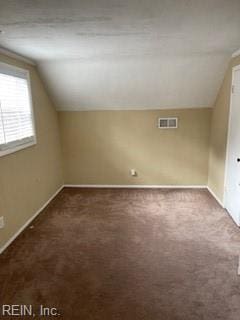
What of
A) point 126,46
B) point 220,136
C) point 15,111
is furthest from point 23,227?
point 220,136

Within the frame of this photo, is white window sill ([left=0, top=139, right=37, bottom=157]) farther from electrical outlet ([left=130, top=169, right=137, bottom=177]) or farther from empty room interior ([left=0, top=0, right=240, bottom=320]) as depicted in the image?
electrical outlet ([left=130, top=169, right=137, bottom=177])

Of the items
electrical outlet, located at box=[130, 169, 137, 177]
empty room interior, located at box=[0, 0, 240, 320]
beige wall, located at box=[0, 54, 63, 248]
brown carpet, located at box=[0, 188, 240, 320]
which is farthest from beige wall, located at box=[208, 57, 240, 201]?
beige wall, located at box=[0, 54, 63, 248]

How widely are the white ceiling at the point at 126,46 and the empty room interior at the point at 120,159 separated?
0.02 meters

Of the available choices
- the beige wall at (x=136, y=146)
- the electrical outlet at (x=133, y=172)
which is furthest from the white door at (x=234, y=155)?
the electrical outlet at (x=133, y=172)

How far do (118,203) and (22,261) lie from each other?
1.80 metres

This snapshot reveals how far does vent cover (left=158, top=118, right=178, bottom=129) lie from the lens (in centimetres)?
443

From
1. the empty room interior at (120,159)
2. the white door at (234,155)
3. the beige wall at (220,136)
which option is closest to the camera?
the empty room interior at (120,159)

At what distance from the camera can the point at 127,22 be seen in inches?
78.6

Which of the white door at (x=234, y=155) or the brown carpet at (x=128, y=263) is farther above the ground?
the white door at (x=234, y=155)

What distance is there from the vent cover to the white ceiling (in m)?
0.25

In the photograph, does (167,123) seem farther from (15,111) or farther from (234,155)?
(15,111)

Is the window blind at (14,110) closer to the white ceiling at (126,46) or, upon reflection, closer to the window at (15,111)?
the window at (15,111)

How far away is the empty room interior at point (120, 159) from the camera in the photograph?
6.47 feet

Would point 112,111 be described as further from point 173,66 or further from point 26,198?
point 26,198
